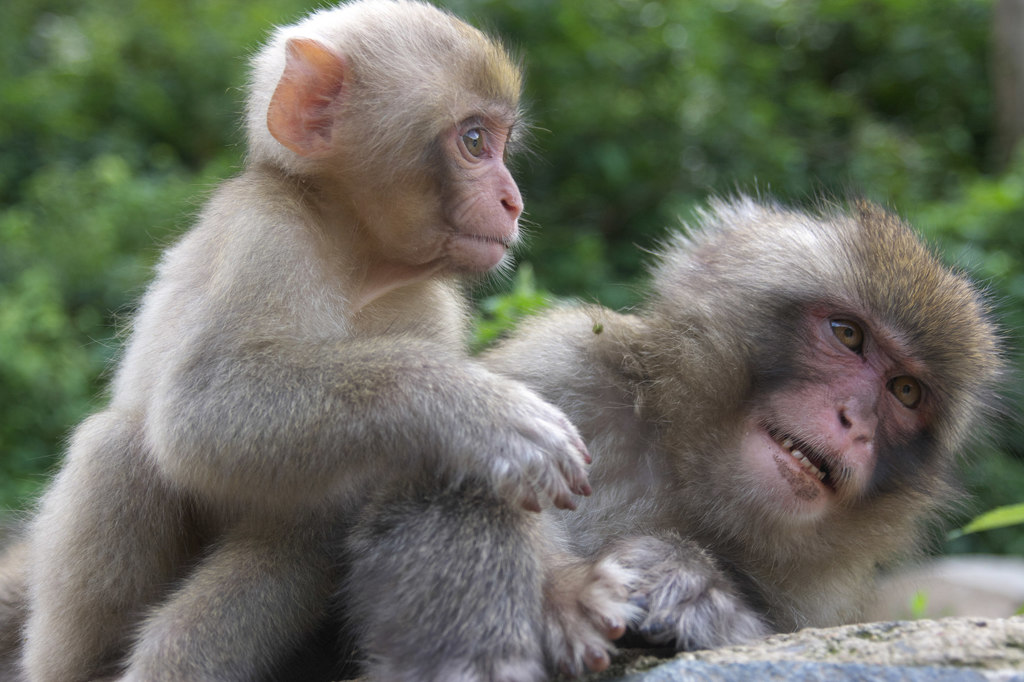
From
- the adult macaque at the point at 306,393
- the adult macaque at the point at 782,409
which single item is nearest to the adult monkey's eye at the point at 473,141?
the adult macaque at the point at 306,393

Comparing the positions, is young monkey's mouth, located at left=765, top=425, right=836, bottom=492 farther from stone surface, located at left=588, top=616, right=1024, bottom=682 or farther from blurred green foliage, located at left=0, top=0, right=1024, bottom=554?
blurred green foliage, located at left=0, top=0, right=1024, bottom=554

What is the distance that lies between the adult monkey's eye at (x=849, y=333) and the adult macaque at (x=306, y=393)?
2.98ft

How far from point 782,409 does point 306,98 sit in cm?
161

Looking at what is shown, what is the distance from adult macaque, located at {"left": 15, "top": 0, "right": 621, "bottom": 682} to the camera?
97.0 inches

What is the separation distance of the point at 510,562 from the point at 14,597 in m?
1.94

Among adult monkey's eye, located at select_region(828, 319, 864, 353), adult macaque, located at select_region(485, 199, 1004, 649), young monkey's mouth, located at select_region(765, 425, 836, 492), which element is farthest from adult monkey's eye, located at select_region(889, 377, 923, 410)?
young monkey's mouth, located at select_region(765, 425, 836, 492)

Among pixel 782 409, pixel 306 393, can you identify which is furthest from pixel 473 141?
pixel 782 409

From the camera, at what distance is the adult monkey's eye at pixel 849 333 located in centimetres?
294

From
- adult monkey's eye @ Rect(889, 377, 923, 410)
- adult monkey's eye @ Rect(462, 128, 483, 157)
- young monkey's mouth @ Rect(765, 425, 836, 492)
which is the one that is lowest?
young monkey's mouth @ Rect(765, 425, 836, 492)

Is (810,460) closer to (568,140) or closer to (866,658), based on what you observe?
(866,658)

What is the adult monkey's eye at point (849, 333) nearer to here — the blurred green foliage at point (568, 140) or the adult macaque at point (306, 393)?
the adult macaque at point (306, 393)

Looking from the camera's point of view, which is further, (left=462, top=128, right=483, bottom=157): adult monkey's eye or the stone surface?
(left=462, top=128, right=483, bottom=157): adult monkey's eye

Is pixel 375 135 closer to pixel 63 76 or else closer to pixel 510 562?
pixel 510 562

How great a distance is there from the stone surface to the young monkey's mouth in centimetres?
41
